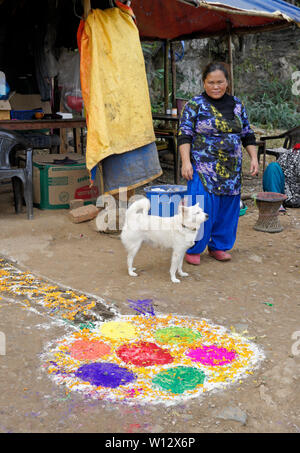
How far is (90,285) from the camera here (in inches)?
153

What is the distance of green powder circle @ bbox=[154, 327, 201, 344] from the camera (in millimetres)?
2988

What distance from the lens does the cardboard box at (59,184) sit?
6152mm

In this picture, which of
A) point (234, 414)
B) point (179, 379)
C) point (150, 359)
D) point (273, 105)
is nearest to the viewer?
point (234, 414)

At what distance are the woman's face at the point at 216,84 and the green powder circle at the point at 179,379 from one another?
239cm

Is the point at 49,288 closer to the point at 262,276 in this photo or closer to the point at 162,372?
the point at 162,372

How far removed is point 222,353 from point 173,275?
124cm

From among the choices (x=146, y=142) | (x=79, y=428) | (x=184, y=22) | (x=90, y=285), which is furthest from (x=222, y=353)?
(x=184, y=22)

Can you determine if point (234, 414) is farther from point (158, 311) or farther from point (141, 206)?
point (141, 206)

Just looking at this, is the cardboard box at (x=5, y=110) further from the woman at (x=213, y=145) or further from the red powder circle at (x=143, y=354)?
the red powder circle at (x=143, y=354)

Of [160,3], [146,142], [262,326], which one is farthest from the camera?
[160,3]

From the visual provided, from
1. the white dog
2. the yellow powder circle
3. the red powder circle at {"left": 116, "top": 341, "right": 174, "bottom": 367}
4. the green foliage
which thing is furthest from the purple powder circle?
the green foliage

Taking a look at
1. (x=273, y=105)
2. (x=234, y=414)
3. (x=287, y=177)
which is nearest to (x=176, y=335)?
(x=234, y=414)

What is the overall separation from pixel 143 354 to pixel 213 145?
2095 millimetres

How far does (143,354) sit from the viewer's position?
2.81 meters
